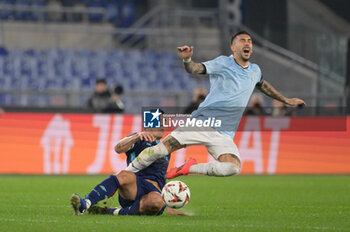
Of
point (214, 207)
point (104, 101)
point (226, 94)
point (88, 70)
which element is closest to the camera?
point (226, 94)

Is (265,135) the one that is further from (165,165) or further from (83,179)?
(165,165)

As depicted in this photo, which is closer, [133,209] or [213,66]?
[133,209]

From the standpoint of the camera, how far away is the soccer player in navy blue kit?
302 inches

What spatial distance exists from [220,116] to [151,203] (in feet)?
4.16

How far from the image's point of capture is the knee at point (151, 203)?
7.91 metres

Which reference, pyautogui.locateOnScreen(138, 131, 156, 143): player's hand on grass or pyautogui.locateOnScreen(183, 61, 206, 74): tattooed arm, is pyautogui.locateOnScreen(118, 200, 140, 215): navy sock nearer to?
pyautogui.locateOnScreen(138, 131, 156, 143): player's hand on grass

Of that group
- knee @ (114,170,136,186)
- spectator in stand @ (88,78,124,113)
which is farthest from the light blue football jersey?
spectator in stand @ (88,78,124,113)

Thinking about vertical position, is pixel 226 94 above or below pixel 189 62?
below

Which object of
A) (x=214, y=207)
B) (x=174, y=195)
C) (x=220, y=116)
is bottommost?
(x=214, y=207)

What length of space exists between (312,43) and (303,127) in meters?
4.13

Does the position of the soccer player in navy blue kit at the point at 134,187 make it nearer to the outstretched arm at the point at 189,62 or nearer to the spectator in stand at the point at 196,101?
the outstretched arm at the point at 189,62

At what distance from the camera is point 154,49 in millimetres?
25031

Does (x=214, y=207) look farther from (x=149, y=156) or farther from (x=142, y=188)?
(x=149, y=156)

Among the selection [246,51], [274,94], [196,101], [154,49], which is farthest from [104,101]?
[246,51]
